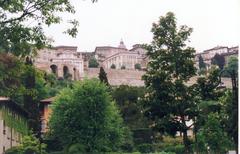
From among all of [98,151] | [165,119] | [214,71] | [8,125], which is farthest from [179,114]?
[8,125]

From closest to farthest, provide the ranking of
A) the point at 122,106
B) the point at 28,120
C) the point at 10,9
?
the point at 10,9 < the point at 28,120 < the point at 122,106

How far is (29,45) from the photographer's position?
17828 mm

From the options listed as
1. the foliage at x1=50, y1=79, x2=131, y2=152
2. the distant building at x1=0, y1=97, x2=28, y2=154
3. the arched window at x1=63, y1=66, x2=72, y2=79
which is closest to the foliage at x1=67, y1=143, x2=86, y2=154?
the foliage at x1=50, y1=79, x2=131, y2=152

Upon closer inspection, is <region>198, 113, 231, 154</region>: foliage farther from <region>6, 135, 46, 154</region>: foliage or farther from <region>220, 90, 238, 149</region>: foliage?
<region>6, 135, 46, 154</region>: foliage

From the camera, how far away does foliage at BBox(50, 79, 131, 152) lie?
5400 centimetres

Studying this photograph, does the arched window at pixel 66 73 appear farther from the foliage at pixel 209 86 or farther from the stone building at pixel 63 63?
the foliage at pixel 209 86

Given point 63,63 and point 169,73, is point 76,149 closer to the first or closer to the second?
point 169,73

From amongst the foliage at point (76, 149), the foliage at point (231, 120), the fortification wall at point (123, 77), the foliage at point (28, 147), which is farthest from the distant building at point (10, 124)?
the fortification wall at point (123, 77)

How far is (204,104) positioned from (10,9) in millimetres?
19843

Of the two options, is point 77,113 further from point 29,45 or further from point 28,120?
point 29,45

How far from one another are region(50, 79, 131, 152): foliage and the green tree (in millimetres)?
12410

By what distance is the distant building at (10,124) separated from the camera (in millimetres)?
48938

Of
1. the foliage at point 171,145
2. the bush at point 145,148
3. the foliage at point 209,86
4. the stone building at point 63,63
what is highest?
the stone building at point 63,63

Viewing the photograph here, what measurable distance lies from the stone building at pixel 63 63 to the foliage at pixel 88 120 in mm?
91268
